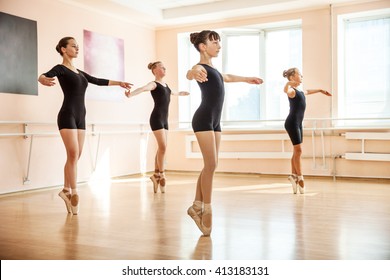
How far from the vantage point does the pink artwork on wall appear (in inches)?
239

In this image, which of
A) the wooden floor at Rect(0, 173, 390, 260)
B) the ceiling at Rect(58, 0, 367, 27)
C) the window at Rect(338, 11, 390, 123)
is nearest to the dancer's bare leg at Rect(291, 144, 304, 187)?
the wooden floor at Rect(0, 173, 390, 260)

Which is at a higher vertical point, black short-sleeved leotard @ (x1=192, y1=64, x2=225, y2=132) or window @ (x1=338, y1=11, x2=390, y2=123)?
window @ (x1=338, y1=11, x2=390, y2=123)

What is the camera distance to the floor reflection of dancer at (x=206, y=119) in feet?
9.22

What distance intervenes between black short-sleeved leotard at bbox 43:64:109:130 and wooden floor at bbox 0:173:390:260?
77cm

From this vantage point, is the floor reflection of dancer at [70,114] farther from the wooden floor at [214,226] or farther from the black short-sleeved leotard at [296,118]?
the black short-sleeved leotard at [296,118]

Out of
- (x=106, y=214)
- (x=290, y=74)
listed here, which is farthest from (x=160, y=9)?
(x=106, y=214)

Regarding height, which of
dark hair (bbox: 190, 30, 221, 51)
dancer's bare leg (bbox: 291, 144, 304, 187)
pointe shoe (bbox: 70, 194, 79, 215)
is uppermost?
dark hair (bbox: 190, 30, 221, 51)

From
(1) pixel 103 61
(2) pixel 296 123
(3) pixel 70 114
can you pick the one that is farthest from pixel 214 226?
(1) pixel 103 61

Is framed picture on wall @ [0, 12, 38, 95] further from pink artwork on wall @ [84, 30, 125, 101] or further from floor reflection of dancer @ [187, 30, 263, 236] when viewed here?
floor reflection of dancer @ [187, 30, 263, 236]

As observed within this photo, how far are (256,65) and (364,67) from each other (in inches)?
64.2

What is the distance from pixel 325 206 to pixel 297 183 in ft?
2.75

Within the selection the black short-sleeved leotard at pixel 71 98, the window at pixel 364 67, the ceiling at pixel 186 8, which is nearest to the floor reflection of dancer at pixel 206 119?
the black short-sleeved leotard at pixel 71 98

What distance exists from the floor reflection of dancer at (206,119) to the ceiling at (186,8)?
10.9ft

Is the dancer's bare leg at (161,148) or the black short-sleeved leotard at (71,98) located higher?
the black short-sleeved leotard at (71,98)
